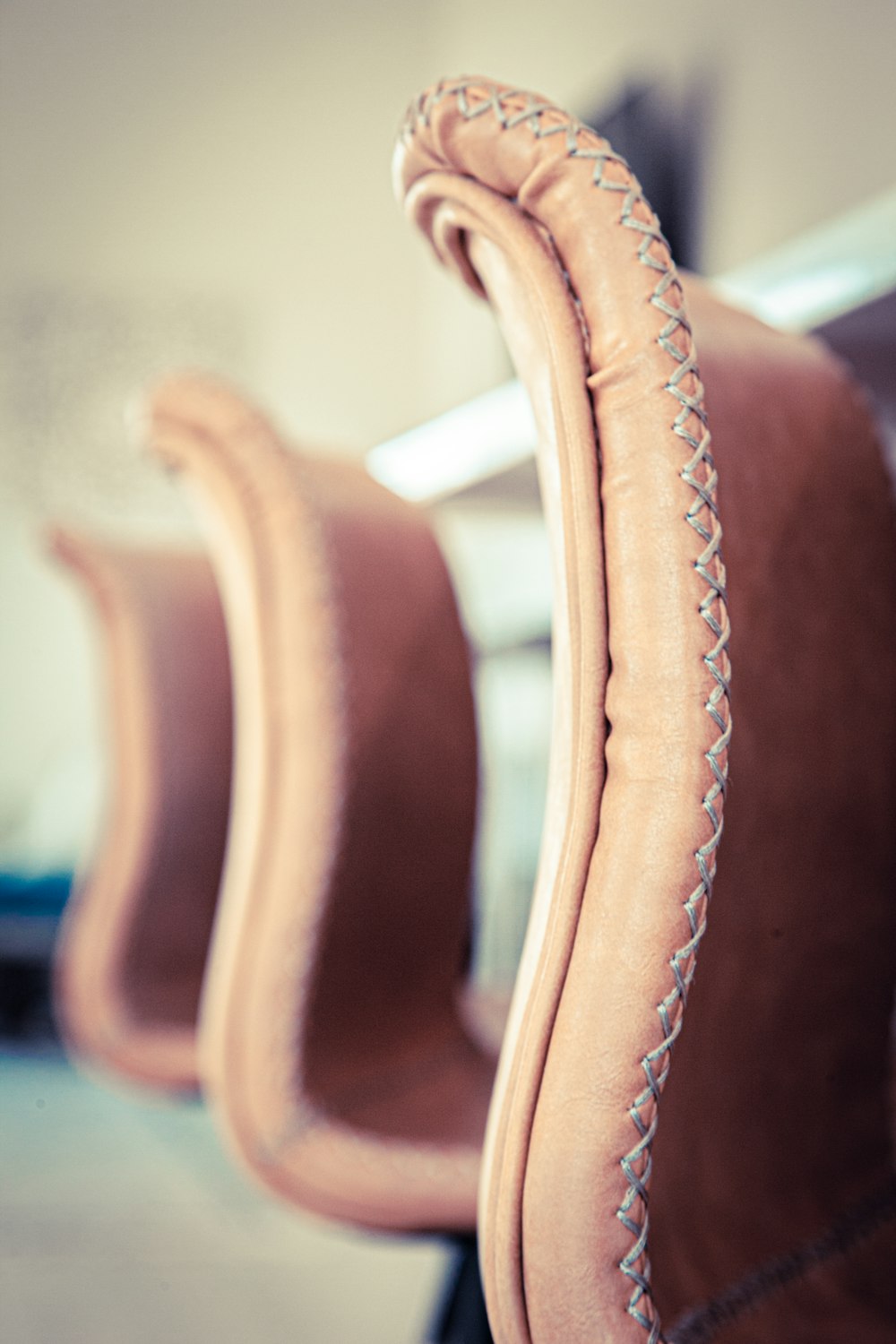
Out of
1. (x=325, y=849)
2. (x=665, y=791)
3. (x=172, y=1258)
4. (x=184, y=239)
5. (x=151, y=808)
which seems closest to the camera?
(x=665, y=791)

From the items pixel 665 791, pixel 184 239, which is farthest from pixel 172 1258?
pixel 184 239

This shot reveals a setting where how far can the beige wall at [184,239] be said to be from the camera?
14.0ft

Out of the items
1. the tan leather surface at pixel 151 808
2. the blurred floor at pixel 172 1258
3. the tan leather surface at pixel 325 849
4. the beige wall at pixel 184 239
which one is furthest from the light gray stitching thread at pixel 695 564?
the beige wall at pixel 184 239

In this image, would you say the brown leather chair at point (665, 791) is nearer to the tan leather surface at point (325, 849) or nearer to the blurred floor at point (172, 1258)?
the tan leather surface at point (325, 849)

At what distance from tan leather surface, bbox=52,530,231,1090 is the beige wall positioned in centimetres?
289

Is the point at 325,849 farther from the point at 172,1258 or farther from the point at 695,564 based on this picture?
the point at 172,1258

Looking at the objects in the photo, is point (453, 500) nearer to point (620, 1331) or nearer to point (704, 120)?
point (704, 120)

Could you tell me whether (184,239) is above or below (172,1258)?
above

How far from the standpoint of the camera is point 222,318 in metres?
A: 4.32

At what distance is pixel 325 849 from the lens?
84cm

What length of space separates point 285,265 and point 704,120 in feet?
7.63

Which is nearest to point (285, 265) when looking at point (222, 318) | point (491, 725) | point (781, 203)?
point (222, 318)

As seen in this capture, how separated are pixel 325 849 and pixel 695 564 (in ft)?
1.50

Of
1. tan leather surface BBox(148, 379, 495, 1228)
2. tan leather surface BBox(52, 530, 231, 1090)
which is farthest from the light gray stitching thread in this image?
tan leather surface BBox(52, 530, 231, 1090)
